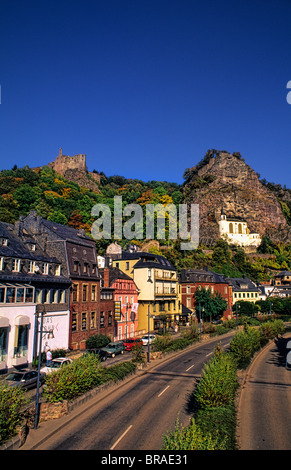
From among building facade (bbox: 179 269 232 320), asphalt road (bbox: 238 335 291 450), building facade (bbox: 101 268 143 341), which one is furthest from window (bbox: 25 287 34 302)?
building facade (bbox: 179 269 232 320)

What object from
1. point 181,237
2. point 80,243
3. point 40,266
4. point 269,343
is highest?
point 181,237

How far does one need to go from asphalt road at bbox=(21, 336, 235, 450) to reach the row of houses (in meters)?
5.54

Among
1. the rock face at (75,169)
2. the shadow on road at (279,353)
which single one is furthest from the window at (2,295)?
the rock face at (75,169)

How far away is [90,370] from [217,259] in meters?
88.0

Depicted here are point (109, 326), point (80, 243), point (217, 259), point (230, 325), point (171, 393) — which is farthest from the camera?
point (217, 259)

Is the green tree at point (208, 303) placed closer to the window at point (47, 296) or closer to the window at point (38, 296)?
the window at point (47, 296)

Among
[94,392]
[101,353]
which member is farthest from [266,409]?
[101,353]

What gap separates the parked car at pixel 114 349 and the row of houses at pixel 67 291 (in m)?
3.69

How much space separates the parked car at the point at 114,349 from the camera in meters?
35.5

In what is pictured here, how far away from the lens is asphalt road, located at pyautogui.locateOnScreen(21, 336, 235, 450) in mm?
14805

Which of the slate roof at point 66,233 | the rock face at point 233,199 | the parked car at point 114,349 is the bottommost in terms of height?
the parked car at point 114,349
